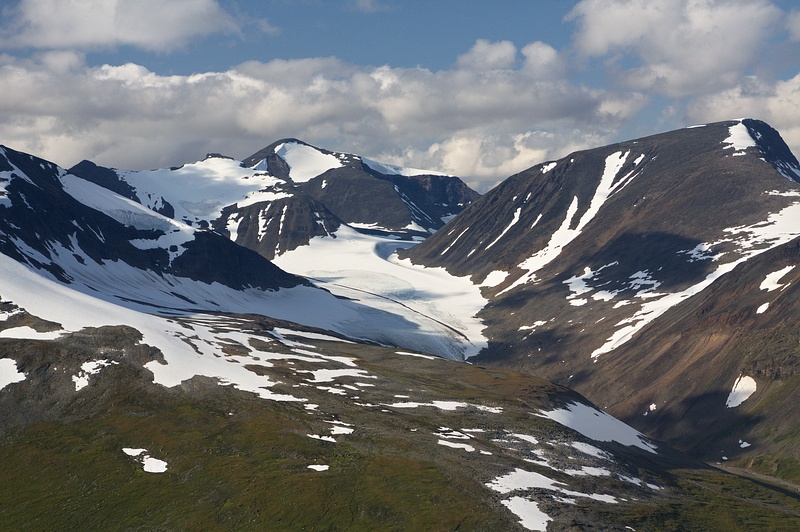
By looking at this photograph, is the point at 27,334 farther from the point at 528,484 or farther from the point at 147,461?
the point at 528,484

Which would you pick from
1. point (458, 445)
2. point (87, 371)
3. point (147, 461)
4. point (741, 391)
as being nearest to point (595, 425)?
point (458, 445)

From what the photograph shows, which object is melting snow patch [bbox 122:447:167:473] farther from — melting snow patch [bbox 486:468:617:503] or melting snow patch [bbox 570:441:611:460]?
melting snow patch [bbox 570:441:611:460]

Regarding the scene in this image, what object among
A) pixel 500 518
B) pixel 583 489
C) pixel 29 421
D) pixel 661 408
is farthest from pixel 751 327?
pixel 29 421

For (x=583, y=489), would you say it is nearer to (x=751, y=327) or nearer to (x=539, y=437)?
(x=539, y=437)

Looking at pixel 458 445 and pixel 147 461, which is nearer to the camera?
pixel 147 461

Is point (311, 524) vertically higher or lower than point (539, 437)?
lower

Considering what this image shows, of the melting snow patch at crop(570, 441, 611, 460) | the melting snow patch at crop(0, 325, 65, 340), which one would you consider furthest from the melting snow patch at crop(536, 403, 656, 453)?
the melting snow patch at crop(0, 325, 65, 340)

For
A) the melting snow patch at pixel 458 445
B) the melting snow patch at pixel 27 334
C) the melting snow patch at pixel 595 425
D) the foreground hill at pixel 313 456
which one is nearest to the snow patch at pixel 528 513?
the foreground hill at pixel 313 456
